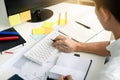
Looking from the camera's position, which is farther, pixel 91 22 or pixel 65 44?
pixel 91 22

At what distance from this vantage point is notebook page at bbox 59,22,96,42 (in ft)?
4.06

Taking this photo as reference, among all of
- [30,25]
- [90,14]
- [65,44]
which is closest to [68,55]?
[65,44]

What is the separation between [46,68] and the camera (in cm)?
103

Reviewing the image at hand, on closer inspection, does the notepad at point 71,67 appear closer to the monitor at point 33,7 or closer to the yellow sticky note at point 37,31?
the yellow sticky note at point 37,31

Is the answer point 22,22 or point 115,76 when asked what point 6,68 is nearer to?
point 22,22

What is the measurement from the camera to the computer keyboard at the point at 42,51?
1061mm

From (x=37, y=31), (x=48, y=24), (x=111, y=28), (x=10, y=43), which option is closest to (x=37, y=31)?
(x=37, y=31)

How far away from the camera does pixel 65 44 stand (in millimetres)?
1153

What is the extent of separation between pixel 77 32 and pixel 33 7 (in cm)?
33

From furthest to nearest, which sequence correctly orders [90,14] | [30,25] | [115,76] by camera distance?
[90,14] < [30,25] < [115,76]

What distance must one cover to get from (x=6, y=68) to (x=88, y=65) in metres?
0.41

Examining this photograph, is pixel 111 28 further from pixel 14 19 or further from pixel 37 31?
pixel 14 19

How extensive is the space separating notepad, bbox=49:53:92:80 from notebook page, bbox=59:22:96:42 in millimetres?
170

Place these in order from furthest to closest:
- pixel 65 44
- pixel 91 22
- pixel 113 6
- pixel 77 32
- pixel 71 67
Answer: pixel 91 22, pixel 77 32, pixel 65 44, pixel 71 67, pixel 113 6
